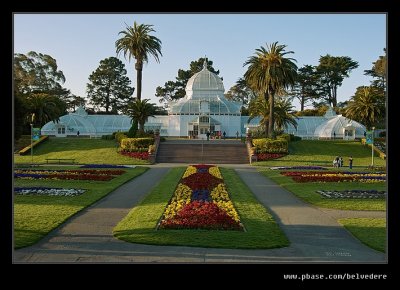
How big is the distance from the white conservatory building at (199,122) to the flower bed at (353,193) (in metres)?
48.9

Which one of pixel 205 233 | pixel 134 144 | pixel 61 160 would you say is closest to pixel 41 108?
pixel 61 160

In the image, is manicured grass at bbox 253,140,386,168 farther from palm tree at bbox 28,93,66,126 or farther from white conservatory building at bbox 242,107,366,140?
palm tree at bbox 28,93,66,126

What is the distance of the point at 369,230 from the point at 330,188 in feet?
35.8

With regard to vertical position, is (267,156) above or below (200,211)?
above

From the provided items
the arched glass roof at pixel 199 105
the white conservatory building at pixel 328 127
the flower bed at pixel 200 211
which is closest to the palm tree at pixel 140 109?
the arched glass roof at pixel 199 105

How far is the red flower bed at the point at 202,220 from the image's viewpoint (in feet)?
44.1

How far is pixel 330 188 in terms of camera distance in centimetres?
2425

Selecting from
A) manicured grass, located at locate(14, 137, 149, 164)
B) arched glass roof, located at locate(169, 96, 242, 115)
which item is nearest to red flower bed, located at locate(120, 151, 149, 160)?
manicured grass, located at locate(14, 137, 149, 164)

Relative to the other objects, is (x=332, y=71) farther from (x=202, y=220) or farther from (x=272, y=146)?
(x=202, y=220)

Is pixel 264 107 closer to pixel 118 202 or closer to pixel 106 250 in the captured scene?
pixel 118 202

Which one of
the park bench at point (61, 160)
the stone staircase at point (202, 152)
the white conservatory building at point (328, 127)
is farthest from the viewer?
the white conservatory building at point (328, 127)

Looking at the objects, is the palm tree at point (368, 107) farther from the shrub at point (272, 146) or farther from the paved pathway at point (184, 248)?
the paved pathway at point (184, 248)
